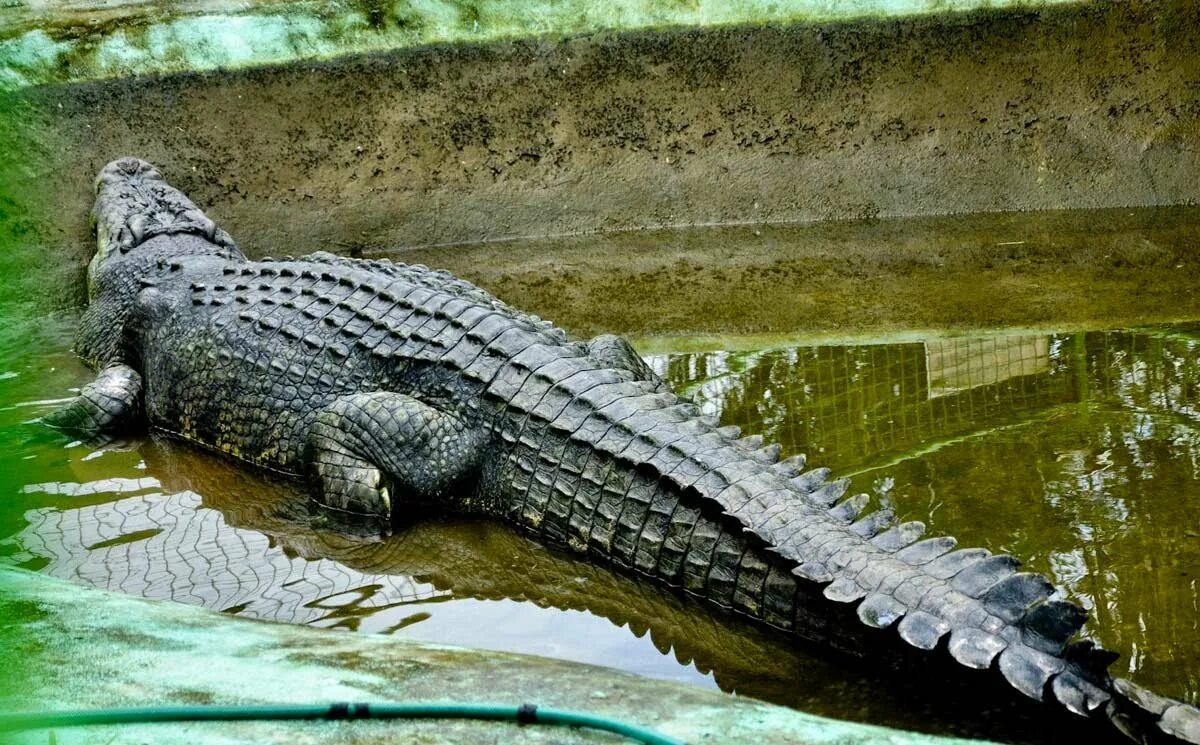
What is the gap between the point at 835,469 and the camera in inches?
154

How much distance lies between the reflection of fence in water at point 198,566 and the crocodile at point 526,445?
1.27 feet

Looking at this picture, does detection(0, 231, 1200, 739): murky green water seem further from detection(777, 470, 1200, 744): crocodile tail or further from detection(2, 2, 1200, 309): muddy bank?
detection(2, 2, 1200, 309): muddy bank

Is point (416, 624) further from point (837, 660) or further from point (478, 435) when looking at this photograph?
point (837, 660)

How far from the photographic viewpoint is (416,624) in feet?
10.5

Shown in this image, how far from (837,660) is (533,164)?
17.2ft

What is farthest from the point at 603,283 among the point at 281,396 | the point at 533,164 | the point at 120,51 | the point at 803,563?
the point at 803,563

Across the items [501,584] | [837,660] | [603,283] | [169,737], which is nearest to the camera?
[169,737]

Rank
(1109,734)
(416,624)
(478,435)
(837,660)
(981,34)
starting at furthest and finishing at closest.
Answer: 1. (981,34)
2. (478,435)
3. (416,624)
4. (837,660)
5. (1109,734)

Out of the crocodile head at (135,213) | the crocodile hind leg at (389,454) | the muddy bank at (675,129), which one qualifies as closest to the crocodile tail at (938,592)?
the crocodile hind leg at (389,454)

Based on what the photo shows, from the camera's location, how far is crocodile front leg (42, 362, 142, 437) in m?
4.83

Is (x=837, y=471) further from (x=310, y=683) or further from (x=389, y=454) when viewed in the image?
(x=310, y=683)

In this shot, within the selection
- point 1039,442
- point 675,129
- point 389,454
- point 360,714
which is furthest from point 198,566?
point 675,129

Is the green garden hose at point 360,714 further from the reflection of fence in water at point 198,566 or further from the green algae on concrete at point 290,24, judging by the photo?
the green algae on concrete at point 290,24

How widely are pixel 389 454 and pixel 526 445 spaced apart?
502 millimetres
